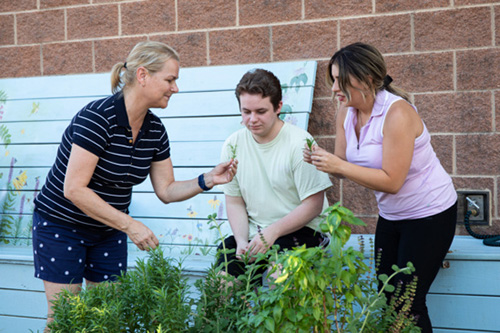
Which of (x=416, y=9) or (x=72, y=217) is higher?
(x=416, y=9)

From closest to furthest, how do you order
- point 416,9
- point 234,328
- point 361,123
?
point 234,328 → point 361,123 → point 416,9

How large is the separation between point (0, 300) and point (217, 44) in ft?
6.94

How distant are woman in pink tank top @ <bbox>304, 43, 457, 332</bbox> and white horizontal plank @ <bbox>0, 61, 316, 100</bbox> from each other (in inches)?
48.5

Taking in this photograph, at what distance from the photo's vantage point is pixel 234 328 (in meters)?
1.61

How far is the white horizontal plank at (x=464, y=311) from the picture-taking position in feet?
8.30

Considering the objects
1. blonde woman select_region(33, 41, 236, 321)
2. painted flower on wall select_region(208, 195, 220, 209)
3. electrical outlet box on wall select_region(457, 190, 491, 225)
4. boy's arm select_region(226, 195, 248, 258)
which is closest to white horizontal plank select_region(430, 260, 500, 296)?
electrical outlet box on wall select_region(457, 190, 491, 225)

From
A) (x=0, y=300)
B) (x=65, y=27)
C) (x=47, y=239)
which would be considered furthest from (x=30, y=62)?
(x=47, y=239)

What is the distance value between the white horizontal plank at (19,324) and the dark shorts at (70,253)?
2.90ft

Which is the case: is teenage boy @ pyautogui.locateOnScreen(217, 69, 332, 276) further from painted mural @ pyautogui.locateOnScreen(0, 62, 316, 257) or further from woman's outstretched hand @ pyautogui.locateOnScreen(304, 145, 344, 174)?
painted mural @ pyautogui.locateOnScreen(0, 62, 316, 257)

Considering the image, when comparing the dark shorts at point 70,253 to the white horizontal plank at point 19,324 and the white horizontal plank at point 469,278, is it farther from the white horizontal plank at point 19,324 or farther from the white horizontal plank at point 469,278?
the white horizontal plank at point 469,278

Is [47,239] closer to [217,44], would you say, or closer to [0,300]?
[0,300]

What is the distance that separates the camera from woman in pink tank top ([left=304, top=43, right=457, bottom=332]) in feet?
7.16

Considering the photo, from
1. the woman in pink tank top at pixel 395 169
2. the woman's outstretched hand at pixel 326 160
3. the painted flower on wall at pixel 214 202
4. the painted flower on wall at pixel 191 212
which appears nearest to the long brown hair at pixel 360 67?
the woman in pink tank top at pixel 395 169

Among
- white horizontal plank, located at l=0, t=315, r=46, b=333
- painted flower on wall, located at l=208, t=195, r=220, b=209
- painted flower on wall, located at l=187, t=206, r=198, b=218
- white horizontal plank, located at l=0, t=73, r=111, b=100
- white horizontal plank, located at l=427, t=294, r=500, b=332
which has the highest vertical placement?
white horizontal plank, located at l=0, t=73, r=111, b=100
